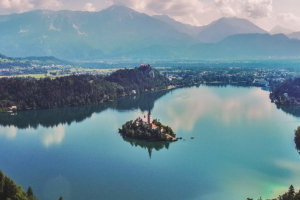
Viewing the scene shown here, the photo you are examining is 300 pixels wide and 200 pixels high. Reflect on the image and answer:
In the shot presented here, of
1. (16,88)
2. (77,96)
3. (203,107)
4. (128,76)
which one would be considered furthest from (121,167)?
(128,76)

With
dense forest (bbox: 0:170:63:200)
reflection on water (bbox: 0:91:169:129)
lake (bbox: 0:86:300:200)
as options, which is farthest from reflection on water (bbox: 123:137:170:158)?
dense forest (bbox: 0:170:63:200)

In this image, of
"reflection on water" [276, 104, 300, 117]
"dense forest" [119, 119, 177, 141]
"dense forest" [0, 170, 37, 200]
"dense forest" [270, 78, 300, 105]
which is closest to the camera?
"dense forest" [0, 170, 37, 200]

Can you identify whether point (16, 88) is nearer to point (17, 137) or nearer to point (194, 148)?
point (17, 137)

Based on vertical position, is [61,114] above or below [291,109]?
below

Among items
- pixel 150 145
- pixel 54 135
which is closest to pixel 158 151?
pixel 150 145

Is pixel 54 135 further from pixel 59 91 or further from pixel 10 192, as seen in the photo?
pixel 59 91

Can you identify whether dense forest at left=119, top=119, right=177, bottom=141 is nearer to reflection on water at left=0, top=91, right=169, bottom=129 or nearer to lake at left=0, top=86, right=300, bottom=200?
lake at left=0, top=86, right=300, bottom=200
